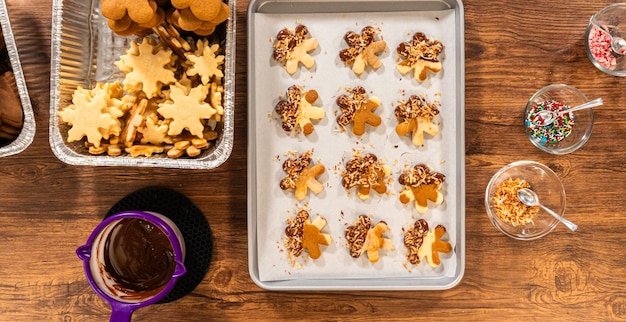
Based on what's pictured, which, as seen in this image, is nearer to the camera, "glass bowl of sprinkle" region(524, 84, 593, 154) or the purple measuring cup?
the purple measuring cup

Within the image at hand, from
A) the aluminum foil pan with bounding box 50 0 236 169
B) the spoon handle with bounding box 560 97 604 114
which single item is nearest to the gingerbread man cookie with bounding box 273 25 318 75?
the aluminum foil pan with bounding box 50 0 236 169

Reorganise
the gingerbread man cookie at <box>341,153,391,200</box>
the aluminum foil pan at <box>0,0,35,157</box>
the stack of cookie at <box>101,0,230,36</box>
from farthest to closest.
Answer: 1. the gingerbread man cookie at <box>341,153,391,200</box>
2. the aluminum foil pan at <box>0,0,35,157</box>
3. the stack of cookie at <box>101,0,230,36</box>

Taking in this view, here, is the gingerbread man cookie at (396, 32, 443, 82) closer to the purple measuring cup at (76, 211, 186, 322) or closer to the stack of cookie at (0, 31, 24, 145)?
the purple measuring cup at (76, 211, 186, 322)

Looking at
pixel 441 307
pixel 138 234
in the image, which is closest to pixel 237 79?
pixel 138 234

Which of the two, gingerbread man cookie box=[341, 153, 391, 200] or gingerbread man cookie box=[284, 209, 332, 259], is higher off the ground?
gingerbread man cookie box=[341, 153, 391, 200]

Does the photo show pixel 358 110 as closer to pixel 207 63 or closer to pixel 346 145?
pixel 346 145

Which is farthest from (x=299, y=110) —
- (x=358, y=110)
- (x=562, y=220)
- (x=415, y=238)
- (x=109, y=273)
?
(x=562, y=220)
